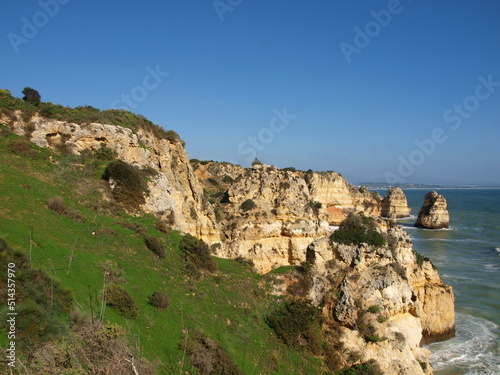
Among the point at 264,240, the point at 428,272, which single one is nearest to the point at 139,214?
the point at 264,240

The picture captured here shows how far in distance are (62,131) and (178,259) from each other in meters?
11.5

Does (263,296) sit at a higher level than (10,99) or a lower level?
lower

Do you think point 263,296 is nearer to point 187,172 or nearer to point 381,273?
point 381,273

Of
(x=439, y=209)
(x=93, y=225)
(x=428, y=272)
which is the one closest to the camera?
(x=93, y=225)

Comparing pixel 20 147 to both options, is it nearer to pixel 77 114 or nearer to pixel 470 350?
Result: pixel 77 114

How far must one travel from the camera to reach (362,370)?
45.6ft

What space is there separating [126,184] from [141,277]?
7.22 m

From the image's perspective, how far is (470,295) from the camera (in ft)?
98.8

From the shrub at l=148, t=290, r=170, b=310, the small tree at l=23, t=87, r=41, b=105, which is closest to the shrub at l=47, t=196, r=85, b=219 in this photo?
the shrub at l=148, t=290, r=170, b=310

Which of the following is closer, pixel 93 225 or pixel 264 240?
pixel 93 225

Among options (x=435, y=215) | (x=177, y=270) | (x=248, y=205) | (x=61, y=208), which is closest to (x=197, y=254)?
(x=177, y=270)

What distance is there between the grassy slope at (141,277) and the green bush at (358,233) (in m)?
5.06

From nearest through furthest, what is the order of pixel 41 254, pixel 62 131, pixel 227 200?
1. pixel 41 254
2. pixel 62 131
3. pixel 227 200

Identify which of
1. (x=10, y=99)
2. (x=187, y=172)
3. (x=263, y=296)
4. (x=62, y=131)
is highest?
(x=10, y=99)
